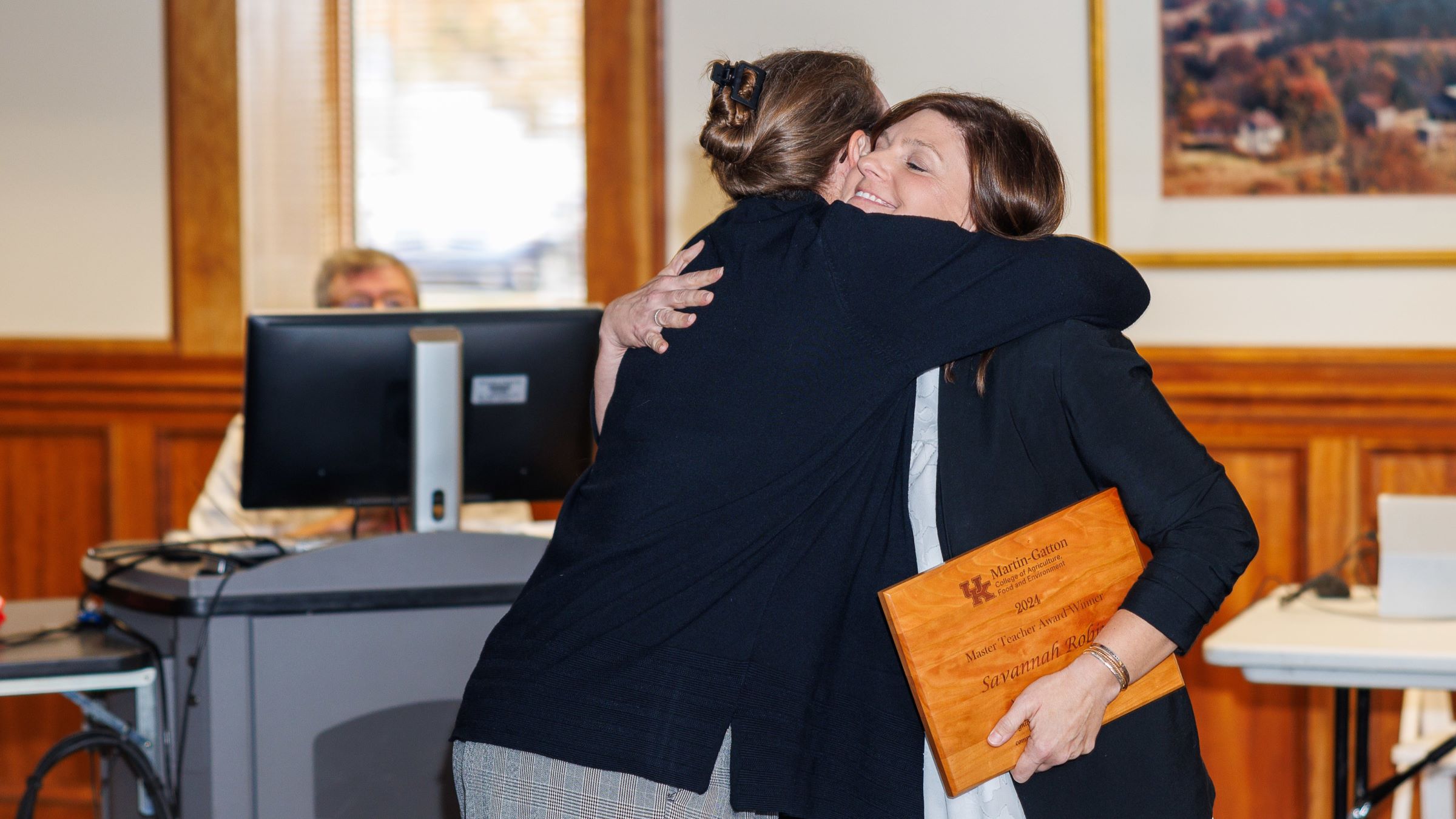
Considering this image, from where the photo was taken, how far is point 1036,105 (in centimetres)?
303

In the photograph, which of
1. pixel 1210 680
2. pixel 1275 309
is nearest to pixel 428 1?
pixel 1275 309

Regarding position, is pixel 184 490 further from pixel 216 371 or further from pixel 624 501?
pixel 624 501

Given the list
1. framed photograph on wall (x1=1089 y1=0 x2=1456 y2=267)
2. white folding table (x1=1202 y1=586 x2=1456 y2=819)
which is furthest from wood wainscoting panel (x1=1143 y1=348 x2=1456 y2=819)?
white folding table (x1=1202 y1=586 x2=1456 y2=819)

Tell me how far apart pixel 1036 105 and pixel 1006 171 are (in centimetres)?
198

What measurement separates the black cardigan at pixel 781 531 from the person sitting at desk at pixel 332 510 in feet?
6.08

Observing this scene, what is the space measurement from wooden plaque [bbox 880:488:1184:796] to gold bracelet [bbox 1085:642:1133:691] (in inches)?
1.8

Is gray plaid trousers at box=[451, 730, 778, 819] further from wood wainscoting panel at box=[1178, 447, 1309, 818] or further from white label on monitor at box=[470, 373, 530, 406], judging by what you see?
wood wainscoting panel at box=[1178, 447, 1309, 818]

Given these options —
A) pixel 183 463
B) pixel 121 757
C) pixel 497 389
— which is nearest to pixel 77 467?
pixel 183 463

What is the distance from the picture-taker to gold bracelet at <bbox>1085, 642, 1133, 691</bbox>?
107 cm

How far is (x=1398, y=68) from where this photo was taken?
2824 mm

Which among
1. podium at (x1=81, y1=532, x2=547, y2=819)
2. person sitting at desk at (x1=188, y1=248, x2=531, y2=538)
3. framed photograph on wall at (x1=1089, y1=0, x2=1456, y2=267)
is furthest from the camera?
person sitting at desk at (x1=188, y1=248, x2=531, y2=538)

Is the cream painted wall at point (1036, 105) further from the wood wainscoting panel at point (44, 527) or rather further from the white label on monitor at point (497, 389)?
the wood wainscoting panel at point (44, 527)

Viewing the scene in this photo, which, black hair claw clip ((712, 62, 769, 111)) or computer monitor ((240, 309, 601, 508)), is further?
computer monitor ((240, 309, 601, 508))

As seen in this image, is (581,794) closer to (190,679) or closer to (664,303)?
(664,303)
